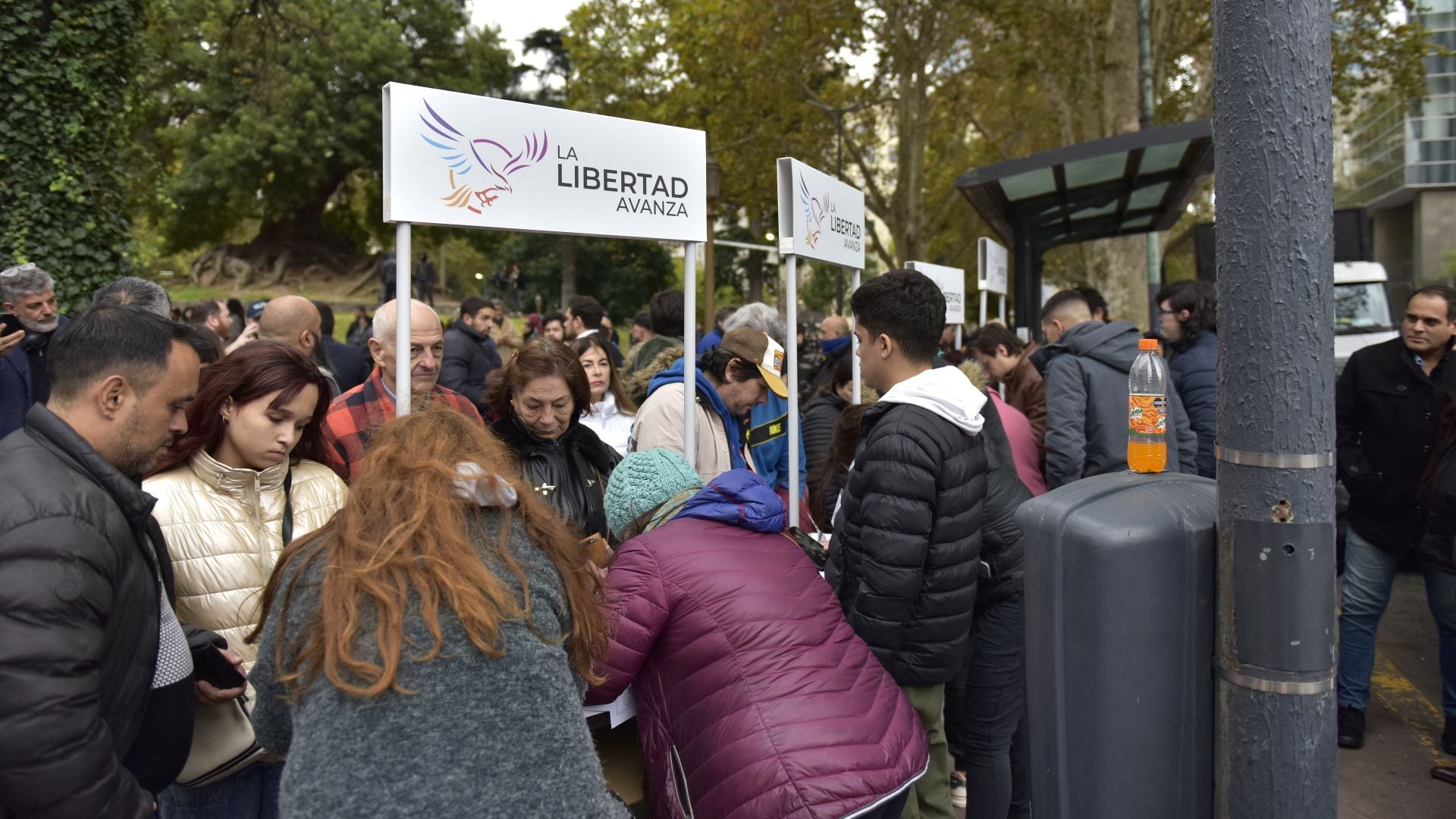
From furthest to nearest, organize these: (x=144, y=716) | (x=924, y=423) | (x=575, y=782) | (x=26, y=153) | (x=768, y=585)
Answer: (x=26, y=153) → (x=924, y=423) → (x=768, y=585) → (x=144, y=716) → (x=575, y=782)

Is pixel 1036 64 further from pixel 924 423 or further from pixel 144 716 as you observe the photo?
pixel 144 716

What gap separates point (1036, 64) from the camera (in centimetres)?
2031

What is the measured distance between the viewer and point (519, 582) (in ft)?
5.69

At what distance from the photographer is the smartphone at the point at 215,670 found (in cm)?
229

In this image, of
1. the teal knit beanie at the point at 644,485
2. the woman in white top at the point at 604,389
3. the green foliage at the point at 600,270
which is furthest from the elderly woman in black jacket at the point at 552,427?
the green foliage at the point at 600,270

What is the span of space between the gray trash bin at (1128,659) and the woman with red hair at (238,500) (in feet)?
5.50

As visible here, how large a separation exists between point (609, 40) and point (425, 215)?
77.8 feet

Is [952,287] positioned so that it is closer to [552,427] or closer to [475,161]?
[552,427]

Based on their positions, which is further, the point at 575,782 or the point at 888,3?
the point at 888,3

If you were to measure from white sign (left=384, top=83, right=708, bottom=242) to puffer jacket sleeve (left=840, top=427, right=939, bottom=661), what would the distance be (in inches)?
53.7

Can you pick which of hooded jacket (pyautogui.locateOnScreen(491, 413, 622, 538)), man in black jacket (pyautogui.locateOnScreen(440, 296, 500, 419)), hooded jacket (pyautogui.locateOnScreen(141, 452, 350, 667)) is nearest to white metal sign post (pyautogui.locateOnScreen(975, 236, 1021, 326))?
man in black jacket (pyautogui.locateOnScreen(440, 296, 500, 419))

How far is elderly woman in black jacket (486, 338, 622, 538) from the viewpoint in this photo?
3.61 meters

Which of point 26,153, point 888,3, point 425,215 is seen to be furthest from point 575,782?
point 888,3

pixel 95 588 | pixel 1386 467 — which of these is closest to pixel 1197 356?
pixel 1386 467
